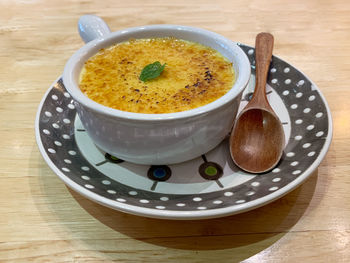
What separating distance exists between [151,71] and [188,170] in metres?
0.28

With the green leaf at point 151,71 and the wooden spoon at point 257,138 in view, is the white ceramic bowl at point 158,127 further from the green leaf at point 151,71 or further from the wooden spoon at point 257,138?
the green leaf at point 151,71

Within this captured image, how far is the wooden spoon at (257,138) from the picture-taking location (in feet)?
2.67

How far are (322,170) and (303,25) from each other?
92 cm

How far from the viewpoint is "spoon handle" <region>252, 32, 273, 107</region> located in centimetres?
93

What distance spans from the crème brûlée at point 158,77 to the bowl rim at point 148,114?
0.10 feet

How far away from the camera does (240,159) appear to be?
2.72ft

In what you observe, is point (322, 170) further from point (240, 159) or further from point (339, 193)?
point (240, 159)

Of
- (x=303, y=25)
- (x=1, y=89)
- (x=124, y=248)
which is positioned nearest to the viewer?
(x=124, y=248)

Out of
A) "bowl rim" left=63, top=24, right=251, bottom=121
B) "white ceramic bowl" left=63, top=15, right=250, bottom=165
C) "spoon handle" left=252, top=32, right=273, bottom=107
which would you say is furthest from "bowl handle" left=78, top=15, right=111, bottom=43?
"spoon handle" left=252, top=32, right=273, bottom=107

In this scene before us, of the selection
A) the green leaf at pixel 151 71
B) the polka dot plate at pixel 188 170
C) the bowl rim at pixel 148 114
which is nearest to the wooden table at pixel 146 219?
the polka dot plate at pixel 188 170

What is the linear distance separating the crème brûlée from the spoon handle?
0.26ft

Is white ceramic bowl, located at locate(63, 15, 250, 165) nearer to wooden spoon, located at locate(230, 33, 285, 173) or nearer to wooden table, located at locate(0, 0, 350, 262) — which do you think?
wooden spoon, located at locate(230, 33, 285, 173)

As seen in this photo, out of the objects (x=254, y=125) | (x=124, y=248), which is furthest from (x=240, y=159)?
(x=124, y=248)

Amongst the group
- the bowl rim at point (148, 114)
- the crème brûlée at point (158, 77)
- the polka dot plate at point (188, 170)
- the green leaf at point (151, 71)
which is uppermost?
the bowl rim at point (148, 114)
